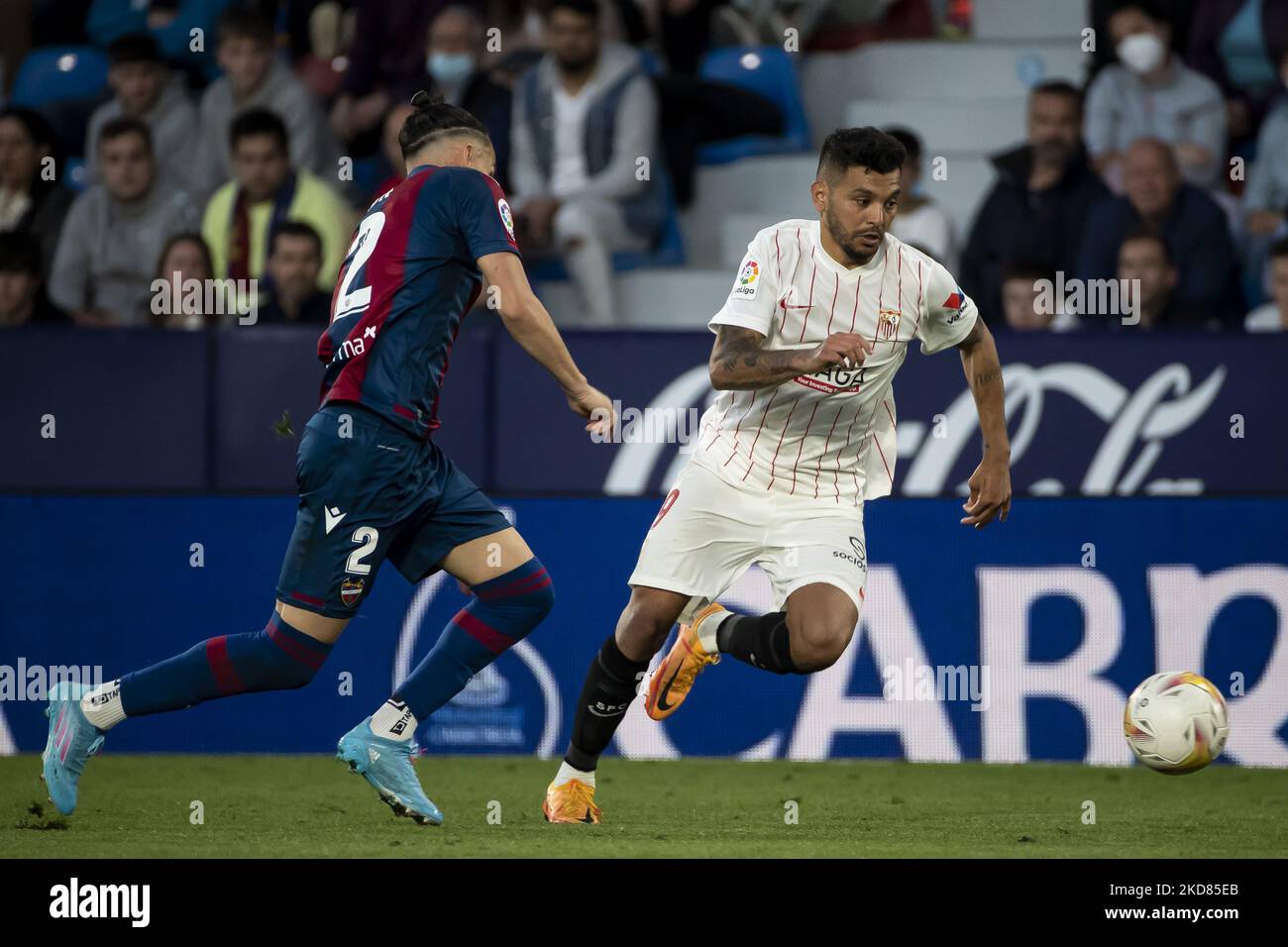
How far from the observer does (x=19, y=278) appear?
9.18 metres

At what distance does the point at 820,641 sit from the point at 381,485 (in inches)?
54.3

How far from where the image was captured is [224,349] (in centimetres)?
845

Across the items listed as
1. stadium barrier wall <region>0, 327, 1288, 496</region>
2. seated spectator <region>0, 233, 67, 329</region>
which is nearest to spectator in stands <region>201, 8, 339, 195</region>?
seated spectator <region>0, 233, 67, 329</region>

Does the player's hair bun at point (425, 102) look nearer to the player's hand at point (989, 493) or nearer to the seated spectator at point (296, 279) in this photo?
the player's hand at point (989, 493)

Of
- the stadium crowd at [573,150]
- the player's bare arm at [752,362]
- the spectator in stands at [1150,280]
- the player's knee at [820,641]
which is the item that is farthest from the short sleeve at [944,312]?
the spectator in stands at [1150,280]

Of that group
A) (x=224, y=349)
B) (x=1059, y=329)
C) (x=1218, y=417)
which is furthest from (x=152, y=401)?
(x=1218, y=417)

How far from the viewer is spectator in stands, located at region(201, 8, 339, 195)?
10.7 m

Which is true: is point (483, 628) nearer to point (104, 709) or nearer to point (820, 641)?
point (820, 641)

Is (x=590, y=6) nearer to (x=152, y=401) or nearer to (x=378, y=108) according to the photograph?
(x=378, y=108)

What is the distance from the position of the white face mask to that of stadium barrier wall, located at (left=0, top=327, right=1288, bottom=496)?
2.77 m

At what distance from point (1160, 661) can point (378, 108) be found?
5.44 metres

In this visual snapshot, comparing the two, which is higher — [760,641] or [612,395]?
[612,395]

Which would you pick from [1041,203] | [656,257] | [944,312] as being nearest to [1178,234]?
[1041,203]

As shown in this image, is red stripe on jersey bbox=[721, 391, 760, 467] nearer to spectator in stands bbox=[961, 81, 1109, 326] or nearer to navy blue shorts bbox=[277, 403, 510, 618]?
navy blue shorts bbox=[277, 403, 510, 618]
